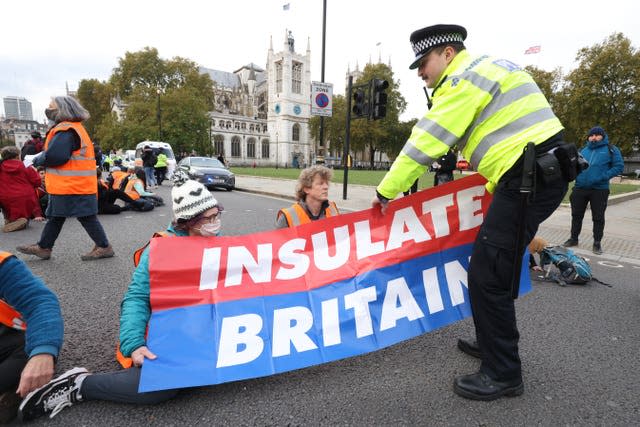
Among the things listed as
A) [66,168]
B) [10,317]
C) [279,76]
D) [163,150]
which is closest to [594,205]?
[10,317]

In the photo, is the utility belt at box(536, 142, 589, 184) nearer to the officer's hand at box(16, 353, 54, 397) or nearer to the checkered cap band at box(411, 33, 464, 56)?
the checkered cap band at box(411, 33, 464, 56)

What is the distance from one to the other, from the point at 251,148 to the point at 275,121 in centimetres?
898

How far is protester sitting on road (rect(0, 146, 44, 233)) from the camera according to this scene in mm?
7172

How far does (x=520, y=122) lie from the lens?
2072 millimetres

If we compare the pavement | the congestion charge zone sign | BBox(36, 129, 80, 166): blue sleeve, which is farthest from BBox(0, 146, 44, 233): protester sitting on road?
the congestion charge zone sign

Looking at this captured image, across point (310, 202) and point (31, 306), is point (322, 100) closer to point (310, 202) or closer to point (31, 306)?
point (310, 202)

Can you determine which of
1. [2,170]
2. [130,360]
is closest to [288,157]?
[2,170]

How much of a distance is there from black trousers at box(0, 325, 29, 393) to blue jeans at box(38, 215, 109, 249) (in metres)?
3.35

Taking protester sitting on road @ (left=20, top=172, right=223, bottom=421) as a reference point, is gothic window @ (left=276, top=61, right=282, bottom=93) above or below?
above

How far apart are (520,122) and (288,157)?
90768 millimetres

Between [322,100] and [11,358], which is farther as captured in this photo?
[322,100]

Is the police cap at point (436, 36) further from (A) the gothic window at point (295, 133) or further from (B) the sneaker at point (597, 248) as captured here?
(A) the gothic window at point (295, 133)

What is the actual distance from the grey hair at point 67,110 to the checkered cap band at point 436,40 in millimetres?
4319

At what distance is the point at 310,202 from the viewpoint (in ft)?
11.6
